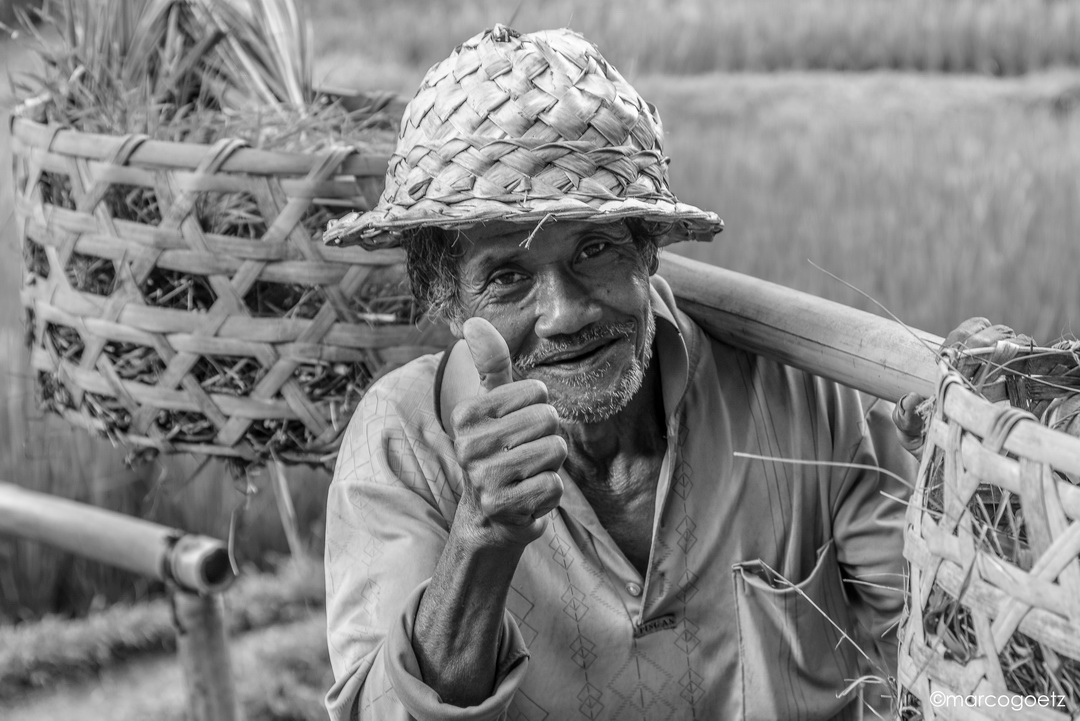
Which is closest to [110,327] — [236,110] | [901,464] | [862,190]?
[236,110]

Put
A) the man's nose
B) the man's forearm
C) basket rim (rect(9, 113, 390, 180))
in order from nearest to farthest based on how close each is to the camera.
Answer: the man's forearm
the man's nose
basket rim (rect(9, 113, 390, 180))

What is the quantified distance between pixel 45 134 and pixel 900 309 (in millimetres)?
2384

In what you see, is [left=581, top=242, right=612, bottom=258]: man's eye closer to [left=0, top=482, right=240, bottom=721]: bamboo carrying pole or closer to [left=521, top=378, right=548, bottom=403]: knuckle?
[left=521, top=378, right=548, bottom=403]: knuckle

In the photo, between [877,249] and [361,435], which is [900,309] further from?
[361,435]

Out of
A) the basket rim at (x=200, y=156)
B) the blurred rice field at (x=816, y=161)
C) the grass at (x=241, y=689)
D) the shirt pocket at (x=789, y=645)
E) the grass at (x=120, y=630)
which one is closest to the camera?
the shirt pocket at (x=789, y=645)

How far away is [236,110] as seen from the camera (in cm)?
240

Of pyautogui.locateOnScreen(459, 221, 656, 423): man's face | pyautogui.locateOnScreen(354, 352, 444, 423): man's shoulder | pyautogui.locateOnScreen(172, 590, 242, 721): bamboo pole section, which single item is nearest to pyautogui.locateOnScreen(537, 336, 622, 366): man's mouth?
pyautogui.locateOnScreen(459, 221, 656, 423): man's face

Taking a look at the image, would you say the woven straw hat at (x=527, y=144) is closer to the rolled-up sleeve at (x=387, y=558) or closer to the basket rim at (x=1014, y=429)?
the rolled-up sleeve at (x=387, y=558)

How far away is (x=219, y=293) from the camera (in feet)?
6.64

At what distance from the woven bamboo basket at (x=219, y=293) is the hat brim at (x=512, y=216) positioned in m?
0.20

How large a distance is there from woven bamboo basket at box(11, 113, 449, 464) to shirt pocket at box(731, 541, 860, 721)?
0.65m

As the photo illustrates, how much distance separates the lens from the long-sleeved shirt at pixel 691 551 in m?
1.71

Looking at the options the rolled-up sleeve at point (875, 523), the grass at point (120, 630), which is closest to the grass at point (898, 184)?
the grass at point (120, 630)

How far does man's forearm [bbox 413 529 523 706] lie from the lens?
1413mm
